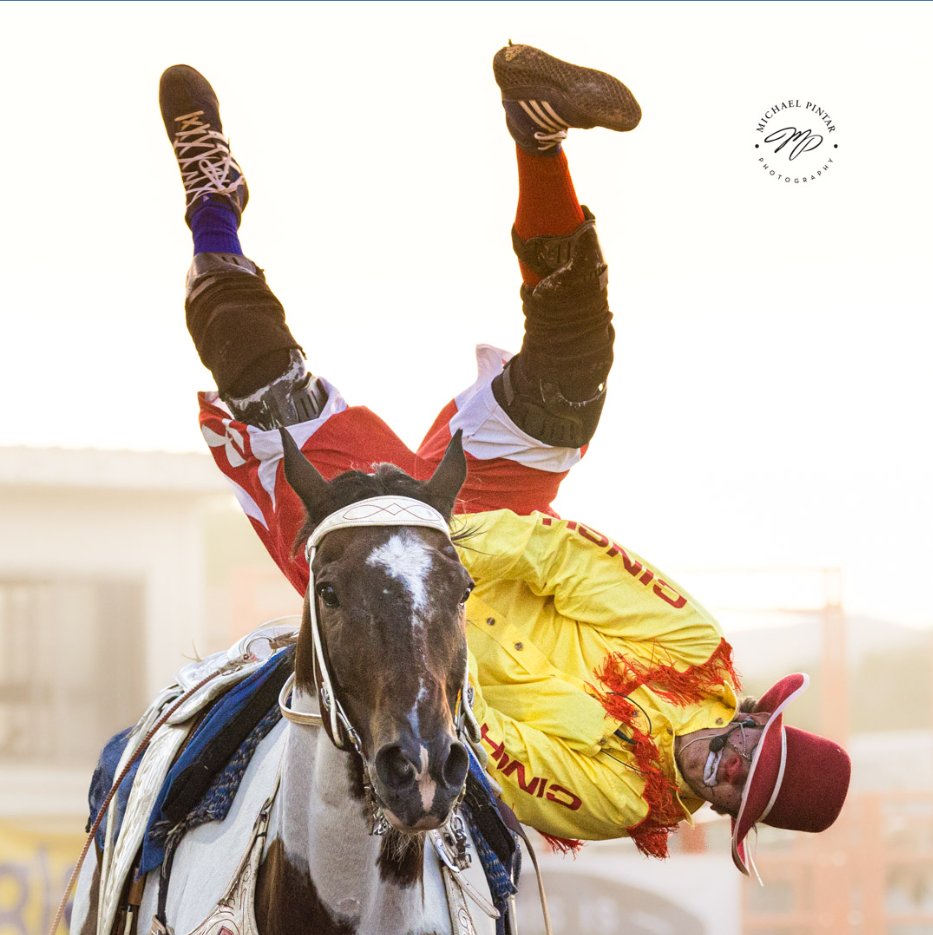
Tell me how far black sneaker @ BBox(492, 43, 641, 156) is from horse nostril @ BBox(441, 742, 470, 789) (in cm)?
138

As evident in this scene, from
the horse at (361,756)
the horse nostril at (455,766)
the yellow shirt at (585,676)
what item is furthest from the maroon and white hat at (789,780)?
the horse nostril at (455,766)

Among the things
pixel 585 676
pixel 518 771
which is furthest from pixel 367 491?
pixel 585 676

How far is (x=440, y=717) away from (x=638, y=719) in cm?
118

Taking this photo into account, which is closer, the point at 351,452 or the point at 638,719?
the point at 638,719

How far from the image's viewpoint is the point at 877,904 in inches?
365

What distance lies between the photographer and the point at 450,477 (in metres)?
2.27

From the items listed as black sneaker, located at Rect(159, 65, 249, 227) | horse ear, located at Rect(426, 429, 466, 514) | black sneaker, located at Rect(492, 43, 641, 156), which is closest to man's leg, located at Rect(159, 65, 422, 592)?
black sneaker, located at Rect(159, 65, 249, 227)

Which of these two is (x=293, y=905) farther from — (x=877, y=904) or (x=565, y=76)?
(x=877, y=904)

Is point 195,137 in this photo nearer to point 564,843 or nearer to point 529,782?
point 529,782

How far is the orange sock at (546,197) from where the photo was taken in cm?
306

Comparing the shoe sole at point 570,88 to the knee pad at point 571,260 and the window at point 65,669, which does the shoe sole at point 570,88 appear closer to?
the knee pad at point 571,260

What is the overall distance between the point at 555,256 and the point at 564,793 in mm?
1286

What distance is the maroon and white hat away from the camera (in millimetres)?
2881

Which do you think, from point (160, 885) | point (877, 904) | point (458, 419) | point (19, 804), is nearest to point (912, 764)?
point (877, 904)
